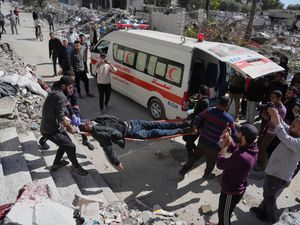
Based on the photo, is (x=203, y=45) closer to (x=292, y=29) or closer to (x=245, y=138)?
(x=245, y=138)

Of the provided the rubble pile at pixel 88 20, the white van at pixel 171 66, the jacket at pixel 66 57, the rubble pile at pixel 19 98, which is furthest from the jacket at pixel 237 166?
the rubble pile at pixel 88 20

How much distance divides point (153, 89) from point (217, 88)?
183 cm

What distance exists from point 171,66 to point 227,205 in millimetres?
4151

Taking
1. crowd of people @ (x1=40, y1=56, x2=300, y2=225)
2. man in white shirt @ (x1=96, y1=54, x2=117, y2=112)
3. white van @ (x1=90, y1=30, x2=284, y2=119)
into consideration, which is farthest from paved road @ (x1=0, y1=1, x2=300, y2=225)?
man in white shirt @ (x1=96, y1=54, x2=117, y2=112)

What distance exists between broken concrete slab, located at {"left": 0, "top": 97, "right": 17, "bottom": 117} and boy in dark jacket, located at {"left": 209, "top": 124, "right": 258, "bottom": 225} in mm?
4572

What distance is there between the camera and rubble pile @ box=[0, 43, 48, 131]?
6184 millimetres

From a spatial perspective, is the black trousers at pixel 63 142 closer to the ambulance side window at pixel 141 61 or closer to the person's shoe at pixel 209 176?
the person's shoe at pixel 209 176

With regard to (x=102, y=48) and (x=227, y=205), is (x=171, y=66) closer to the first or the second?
(x=102, y=48)

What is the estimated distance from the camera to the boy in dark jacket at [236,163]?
11.8ft

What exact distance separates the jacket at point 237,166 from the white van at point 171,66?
8.73 ft

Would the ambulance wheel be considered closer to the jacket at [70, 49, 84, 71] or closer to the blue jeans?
the blue jeans

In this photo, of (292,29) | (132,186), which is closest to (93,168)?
(132,186)

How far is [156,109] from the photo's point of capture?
26.9 feet

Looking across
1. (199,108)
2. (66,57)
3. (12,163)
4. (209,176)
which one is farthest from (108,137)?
(66,57)
